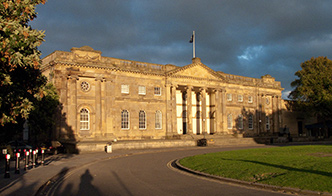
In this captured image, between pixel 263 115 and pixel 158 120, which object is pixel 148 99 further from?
pixel 263 115

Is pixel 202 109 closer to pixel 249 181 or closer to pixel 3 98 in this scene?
pixel 249 181

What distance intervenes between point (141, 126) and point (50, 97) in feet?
58.0

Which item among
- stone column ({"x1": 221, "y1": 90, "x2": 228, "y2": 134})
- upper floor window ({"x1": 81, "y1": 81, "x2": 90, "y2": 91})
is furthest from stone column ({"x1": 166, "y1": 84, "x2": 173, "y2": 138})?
upper floor window ({"x1": 81, "y1": 81, "x2": 90, "y2": 91})

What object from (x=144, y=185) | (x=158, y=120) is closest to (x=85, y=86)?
(x=158, y=120)

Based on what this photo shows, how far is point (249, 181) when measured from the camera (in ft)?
44.1

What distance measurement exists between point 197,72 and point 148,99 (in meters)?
10.7

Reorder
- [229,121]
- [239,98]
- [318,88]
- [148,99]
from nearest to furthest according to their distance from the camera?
[148,99] → [318,88] → [229,121] → [239,98]

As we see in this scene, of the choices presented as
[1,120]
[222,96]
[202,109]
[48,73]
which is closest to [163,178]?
[1,120]

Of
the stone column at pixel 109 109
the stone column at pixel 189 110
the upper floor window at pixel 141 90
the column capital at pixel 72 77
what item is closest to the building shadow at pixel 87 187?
the column capital at pixel 72 77

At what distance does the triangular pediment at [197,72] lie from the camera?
51.5 m

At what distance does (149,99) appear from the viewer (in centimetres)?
4853

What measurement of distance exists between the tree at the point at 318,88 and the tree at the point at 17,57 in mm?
53824

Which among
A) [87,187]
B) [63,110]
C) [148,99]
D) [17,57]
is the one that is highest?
[148,99]

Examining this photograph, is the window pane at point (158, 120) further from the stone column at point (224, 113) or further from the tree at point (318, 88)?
the tree at point (318, 88)
